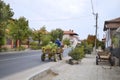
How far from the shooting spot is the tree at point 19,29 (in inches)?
2134

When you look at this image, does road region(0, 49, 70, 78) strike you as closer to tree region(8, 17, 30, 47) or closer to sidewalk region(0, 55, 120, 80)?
sidewalk region(0, 55, 120, 80)

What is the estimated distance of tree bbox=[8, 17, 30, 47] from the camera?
Result: 54.2 meters

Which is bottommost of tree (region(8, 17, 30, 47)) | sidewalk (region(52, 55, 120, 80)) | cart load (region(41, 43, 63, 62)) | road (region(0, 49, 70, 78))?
sidewalk (region(52, 55, 120, 80))

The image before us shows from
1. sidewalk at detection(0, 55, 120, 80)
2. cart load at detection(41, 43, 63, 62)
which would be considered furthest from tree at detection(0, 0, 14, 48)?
sidewalk at detection(0, 55, 120, 80)

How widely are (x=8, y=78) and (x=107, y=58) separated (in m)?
12.3

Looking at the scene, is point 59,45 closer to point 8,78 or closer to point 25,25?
point 8,78

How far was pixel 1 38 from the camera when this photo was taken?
4350 centimetres

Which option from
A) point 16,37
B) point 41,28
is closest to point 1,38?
point 16,37

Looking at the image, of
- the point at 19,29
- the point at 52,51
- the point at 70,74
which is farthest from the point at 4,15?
the point at 70,74

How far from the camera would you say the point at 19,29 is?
178ft

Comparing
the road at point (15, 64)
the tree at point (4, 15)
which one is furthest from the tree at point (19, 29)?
the road at point (15, 64)

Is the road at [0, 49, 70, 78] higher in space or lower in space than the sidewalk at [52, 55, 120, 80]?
higher

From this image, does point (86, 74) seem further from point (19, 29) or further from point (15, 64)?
point (19, 29)

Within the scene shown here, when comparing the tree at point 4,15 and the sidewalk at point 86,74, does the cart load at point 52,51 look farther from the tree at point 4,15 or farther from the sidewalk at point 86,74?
the tree at point 4,15
